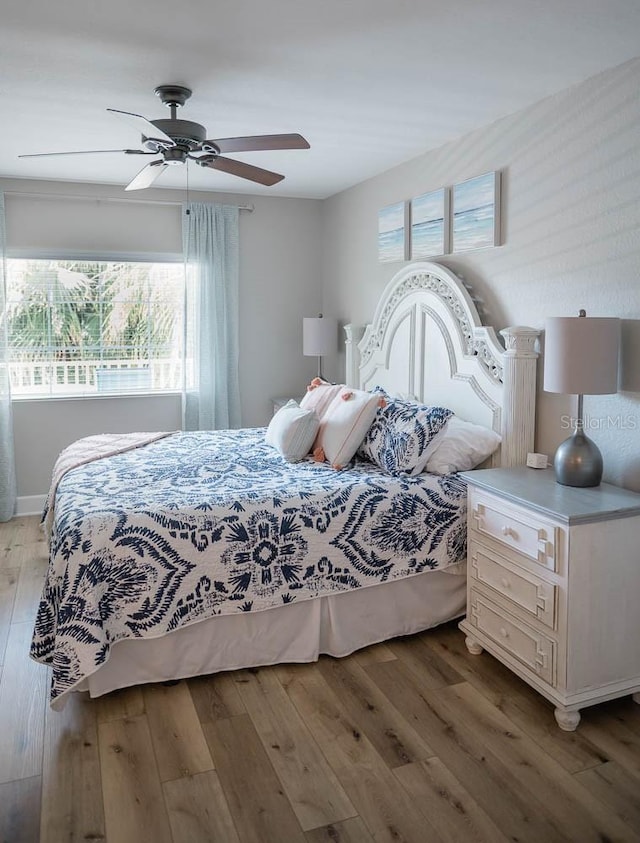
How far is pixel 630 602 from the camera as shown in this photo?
96.6 inches

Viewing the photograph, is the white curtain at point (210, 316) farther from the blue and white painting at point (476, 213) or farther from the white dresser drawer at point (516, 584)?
the white dresser drawer at point (516, 584)

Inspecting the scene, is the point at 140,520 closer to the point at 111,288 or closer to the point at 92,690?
the point at 92,690

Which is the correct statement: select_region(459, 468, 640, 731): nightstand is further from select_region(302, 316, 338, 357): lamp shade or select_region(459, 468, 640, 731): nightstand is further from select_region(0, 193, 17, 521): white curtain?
select_region(0, 193, 17, 521): white curtain

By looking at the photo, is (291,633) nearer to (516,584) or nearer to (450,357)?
(516,584)

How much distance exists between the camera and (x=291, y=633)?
9.43 feet

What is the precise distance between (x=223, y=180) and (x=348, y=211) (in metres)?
0.97

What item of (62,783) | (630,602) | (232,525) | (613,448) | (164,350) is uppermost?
(164,350)

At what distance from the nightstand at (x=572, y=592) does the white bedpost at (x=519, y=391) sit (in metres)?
0.49

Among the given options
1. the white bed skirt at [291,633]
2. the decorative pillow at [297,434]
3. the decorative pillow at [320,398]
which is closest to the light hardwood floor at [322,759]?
the white bed skirt at [291,633]

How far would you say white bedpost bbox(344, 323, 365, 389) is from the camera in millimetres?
4879

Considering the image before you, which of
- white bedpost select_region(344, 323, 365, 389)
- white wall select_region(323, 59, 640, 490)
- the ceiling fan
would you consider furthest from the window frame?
white wall select_region(323, 59, 640, 490)

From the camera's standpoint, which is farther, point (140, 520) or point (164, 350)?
point (164, 350)

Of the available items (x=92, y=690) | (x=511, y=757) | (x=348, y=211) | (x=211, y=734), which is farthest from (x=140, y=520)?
(x=348, y=211)

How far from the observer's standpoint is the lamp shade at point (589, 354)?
2.49 metres
